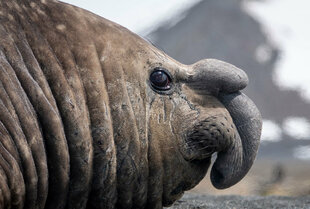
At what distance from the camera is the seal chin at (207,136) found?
381 centimetres

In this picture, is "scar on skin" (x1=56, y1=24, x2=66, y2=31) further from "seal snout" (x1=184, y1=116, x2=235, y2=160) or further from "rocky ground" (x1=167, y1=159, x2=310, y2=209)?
"rocky ground" (x1=167, y1=159, x2=310, y2=209)

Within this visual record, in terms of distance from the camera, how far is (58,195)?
3.45 metres

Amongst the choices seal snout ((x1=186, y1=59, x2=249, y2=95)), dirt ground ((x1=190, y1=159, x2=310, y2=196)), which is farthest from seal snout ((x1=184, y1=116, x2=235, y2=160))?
dirt ground ((x1=190, y1=159, x2=310, y2=196))

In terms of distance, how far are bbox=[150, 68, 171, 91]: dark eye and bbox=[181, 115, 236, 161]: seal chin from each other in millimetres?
335

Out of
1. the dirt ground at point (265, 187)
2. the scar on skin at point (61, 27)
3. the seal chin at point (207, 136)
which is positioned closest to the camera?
the scar on skin at point (61, 27)

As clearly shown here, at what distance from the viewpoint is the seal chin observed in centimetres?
381

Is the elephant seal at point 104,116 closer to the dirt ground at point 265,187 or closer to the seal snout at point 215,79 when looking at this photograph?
the seal snout at point 215,79

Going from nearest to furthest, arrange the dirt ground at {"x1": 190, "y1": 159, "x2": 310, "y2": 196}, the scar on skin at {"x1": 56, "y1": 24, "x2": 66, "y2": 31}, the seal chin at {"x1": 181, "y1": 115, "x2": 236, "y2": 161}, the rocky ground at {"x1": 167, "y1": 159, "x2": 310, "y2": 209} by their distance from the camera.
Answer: the scar on skin at {"x1": 56, "y1": 24, "x2": 66, "y2": 31} < the seal chin at {"x1": 181, "y1": 115, "x2": 236, "y2": 161} < the rocky ground at {"x1": 167, "y1": 159, "x2": 310, "y2": 209} < the dirt ground at {"x1": 190, "y1": 159, "x2": 310, "y2": 196}

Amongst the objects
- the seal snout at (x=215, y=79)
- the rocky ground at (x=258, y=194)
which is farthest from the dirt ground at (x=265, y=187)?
the seal snout at (x=215, y=79)

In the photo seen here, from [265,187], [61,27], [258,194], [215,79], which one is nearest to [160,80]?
[215,79]

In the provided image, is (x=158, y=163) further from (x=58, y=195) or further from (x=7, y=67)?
(x=7, y=67)

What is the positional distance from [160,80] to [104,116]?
1.81 feet

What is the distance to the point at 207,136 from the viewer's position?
382 centimetres

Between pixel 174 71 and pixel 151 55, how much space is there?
0.70ft
